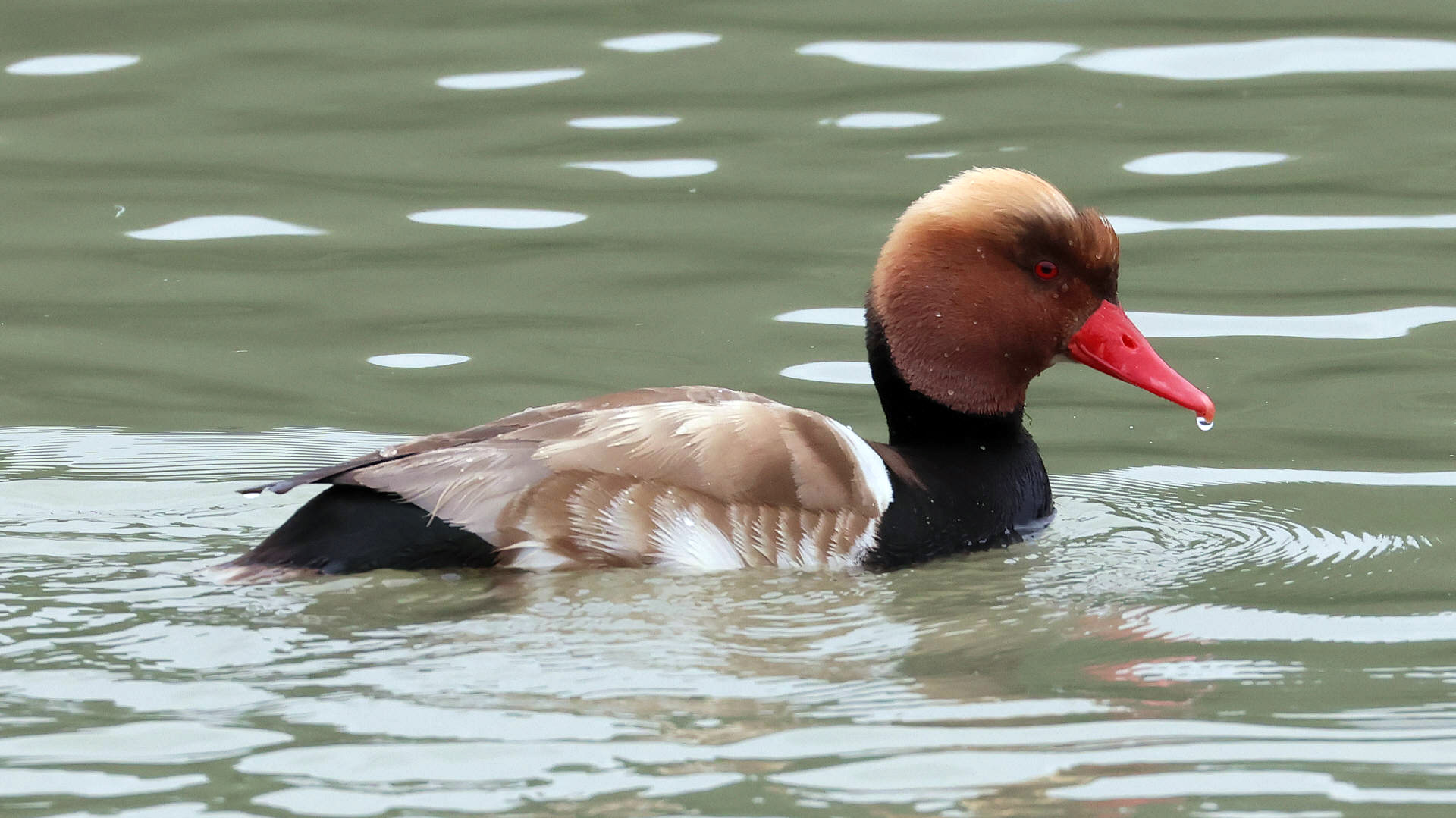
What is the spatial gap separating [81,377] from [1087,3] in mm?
5782

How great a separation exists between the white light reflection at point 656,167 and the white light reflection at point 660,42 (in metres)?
1.25

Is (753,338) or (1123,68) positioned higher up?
(1123,68)

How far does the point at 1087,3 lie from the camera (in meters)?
11.5

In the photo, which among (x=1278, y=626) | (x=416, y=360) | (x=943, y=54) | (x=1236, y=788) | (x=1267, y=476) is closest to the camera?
(x=1236, y=788)

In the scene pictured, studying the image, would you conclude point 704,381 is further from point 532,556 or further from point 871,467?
point 532,556

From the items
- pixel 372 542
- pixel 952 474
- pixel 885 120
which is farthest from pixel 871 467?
pixel 885 120

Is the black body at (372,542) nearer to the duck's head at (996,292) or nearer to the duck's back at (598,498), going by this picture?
the duck's back at (598,498)

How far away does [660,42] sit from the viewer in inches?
441

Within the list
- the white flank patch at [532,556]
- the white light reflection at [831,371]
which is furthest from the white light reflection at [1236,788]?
the white light reflection at [831,371]

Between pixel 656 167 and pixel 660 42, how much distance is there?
4.72ft

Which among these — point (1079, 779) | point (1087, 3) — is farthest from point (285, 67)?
point (1079, 779)

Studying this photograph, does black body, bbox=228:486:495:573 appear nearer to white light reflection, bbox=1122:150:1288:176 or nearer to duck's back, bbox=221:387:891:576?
duck's back, bbox=221:387:891:576

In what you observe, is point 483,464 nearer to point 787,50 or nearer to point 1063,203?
point 1063,203

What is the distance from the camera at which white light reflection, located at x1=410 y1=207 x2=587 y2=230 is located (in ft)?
30.9
